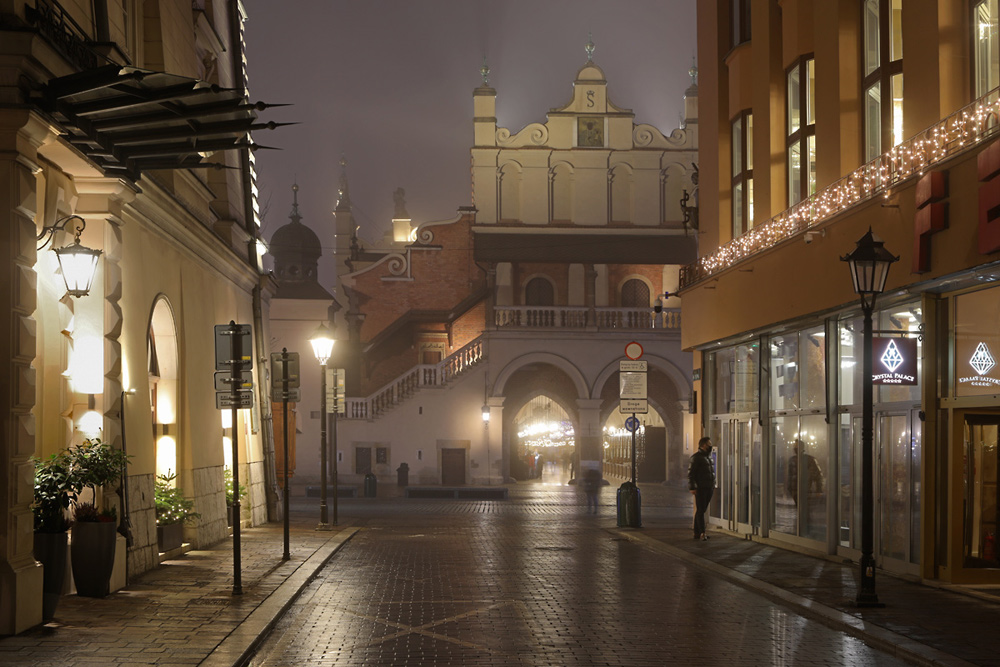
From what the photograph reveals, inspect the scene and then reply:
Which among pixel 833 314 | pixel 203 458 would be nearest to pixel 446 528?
pixel 203 458

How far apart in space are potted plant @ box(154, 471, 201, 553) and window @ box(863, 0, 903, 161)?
11038 mm

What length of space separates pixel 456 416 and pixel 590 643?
36.9 meters

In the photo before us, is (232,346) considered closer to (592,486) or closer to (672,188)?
(592,486)

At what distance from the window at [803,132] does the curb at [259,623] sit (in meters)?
9.73

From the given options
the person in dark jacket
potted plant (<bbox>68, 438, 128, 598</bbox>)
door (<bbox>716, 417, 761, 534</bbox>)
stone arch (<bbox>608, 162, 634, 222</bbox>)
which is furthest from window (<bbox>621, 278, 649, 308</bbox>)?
potted plant (<bbox>68, 438, 128, 598</bbox>)

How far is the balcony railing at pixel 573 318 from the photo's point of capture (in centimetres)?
4788

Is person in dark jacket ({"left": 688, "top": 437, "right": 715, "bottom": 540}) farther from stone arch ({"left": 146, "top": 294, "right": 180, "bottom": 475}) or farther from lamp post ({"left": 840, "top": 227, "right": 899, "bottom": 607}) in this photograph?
stone arch ({"left": 146, "top": 294, "right": 180, "bottom": 475})

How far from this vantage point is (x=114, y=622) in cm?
1108

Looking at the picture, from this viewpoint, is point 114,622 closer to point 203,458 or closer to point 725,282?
point 203,458

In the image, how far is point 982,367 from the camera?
13555mm

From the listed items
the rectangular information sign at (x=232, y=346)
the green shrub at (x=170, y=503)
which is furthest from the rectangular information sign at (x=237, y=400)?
the green shrub at (x=170, y=503)

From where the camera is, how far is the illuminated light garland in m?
13.0

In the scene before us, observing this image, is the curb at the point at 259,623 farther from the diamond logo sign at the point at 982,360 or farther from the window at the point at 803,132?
the window at the point at 803,132

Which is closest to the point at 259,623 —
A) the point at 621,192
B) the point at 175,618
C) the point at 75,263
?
the point at 175,618
